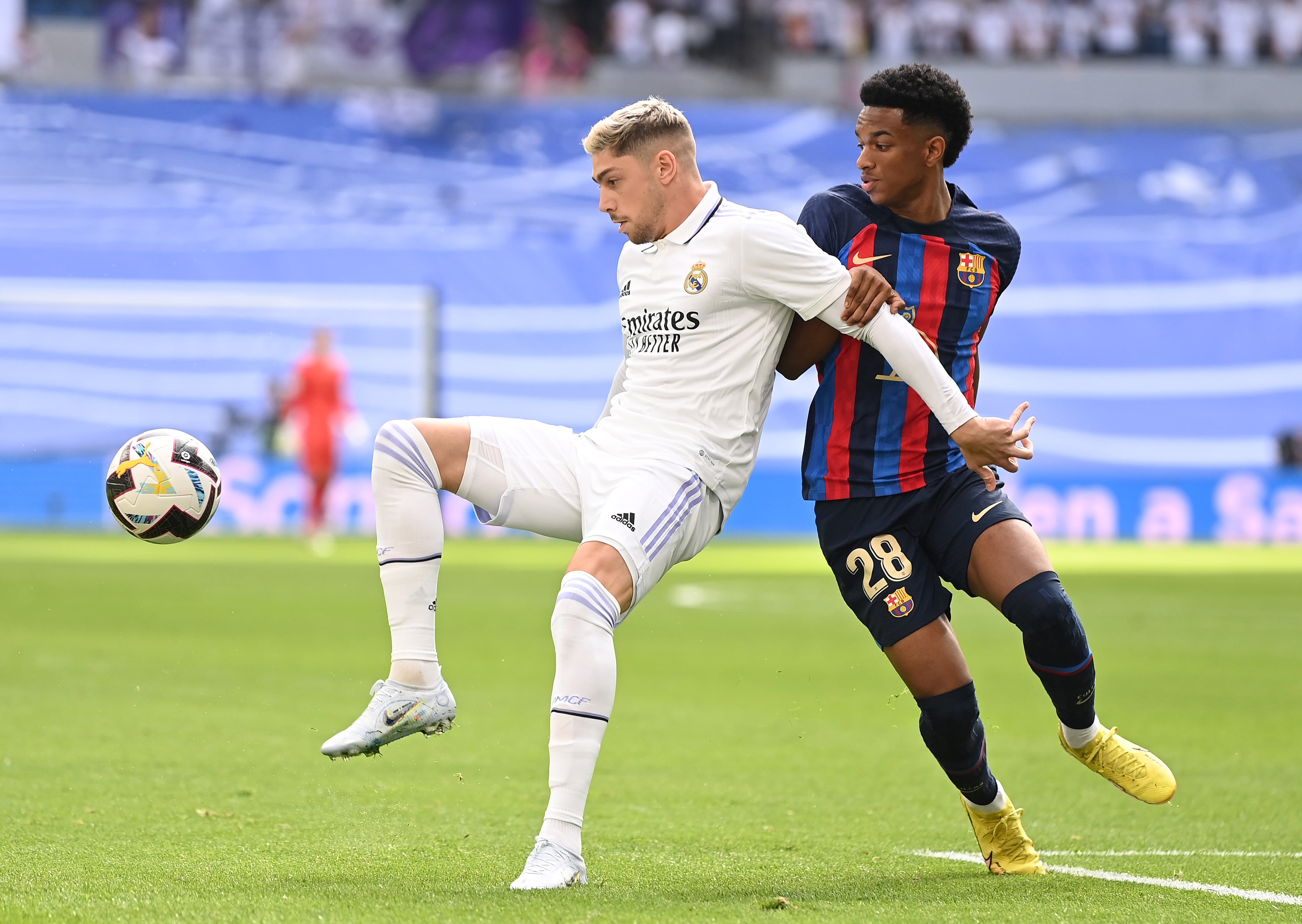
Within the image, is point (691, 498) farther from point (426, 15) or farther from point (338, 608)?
point (426, 15)

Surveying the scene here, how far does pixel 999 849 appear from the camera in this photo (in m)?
4.40

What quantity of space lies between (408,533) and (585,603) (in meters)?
0.57

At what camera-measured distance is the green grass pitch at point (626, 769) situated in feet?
12.8

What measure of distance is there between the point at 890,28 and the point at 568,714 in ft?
87.7

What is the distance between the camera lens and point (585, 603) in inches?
154

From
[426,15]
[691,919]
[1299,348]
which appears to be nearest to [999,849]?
[691,919]

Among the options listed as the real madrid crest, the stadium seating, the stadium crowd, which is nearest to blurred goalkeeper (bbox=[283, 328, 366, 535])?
the stadium seating

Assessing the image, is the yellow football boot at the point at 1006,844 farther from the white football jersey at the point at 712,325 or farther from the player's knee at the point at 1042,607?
the white football jersey at the point at 712,325

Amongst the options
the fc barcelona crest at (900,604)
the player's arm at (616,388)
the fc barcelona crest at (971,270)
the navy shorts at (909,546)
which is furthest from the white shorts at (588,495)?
the fc barcelona crest at (971,270)

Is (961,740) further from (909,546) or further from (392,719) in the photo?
(392,719)

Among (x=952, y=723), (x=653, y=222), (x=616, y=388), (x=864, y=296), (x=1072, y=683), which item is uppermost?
(x=653, y=222)

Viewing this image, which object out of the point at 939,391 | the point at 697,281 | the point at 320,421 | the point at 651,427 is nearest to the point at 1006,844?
the point at 939,391

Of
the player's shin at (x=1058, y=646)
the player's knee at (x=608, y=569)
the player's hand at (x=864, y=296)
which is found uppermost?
the player's hand at (x=864, y=296)

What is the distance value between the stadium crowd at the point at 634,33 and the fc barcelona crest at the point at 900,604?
2414 centimetres
